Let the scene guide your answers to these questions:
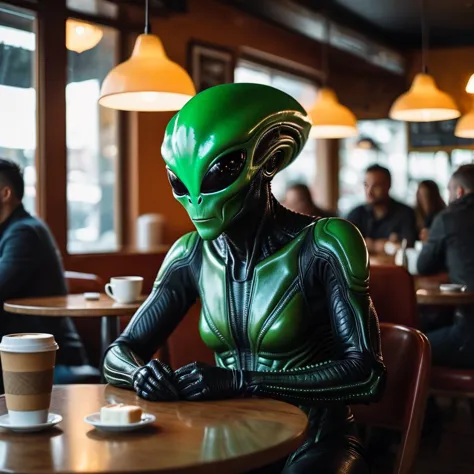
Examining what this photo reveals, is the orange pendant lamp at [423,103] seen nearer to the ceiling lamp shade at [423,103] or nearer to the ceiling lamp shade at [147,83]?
the ceiling lamp shade at [423,103]

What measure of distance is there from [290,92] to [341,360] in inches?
323

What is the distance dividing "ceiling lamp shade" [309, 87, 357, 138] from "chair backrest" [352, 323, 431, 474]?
159 inches

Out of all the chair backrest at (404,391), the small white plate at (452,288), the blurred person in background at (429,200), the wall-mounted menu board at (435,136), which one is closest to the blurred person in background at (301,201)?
the blurred person in background at (429,200)

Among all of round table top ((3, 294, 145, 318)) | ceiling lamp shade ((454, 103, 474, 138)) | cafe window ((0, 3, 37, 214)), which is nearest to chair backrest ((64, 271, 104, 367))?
round table top ((3, 294, 145, 318))

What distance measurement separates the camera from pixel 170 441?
1.34m

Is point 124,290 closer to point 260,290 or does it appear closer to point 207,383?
point 260,290

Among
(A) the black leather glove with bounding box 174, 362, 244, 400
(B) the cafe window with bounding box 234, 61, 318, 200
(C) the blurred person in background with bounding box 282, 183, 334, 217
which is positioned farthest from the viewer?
(B) the cafe window with bounding box 234, 61, 318, 200

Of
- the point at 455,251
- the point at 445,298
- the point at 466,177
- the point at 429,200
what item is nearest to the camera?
the point at 445,298

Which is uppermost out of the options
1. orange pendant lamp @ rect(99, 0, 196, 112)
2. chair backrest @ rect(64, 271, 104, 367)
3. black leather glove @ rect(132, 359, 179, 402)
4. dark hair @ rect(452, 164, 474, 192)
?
orange pendant lamp @ rect(99, 0, 196, 112)

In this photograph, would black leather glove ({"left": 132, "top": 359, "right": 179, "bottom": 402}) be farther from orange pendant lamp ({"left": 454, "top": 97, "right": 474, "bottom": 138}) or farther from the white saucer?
orange pendant lamp ({"left": 454, "top": 97, "right": 474, "bottom": 138})

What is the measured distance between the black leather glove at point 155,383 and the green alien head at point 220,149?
267 mm

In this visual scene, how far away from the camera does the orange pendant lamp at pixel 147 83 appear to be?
3922 millimetres

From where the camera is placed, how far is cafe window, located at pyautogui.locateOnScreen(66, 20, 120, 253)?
6.23 m

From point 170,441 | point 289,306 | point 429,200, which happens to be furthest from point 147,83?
point 429,200
